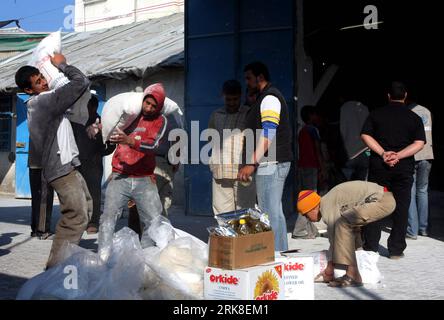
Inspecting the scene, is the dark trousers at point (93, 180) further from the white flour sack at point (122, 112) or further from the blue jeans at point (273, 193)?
the blue jeans at point (273, 193)

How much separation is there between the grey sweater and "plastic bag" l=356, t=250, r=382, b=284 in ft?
8.31

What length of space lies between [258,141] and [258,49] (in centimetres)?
421

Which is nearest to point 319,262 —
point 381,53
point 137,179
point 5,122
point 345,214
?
point 345,214

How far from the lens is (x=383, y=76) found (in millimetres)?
13594

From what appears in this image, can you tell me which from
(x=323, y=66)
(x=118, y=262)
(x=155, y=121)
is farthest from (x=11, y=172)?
(x=118, y=262)

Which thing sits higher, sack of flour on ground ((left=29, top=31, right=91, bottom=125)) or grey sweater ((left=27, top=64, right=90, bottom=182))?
sack of flour on ground ((left=29, top=31, right=91, bottom=125))

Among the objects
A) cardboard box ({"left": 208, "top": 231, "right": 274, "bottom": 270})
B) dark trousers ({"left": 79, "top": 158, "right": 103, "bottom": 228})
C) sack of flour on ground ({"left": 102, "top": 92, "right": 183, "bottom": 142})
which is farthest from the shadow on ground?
dark trousers ({"left": 79, "top": 158, "right": 103, "bottom": 228})

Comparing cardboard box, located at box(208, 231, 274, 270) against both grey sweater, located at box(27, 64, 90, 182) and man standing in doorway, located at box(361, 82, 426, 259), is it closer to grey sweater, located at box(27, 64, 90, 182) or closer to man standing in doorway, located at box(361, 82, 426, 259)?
grey sweater, located at box(27, 64, 90, 182)

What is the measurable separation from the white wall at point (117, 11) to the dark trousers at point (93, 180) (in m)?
14.9

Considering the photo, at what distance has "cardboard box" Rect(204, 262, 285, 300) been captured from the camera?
13.9 ft

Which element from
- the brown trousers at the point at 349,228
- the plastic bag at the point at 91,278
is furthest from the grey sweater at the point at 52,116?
the brown trousers at the point at 349,228

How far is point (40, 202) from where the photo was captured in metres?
8.17

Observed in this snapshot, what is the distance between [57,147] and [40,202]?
297cm
